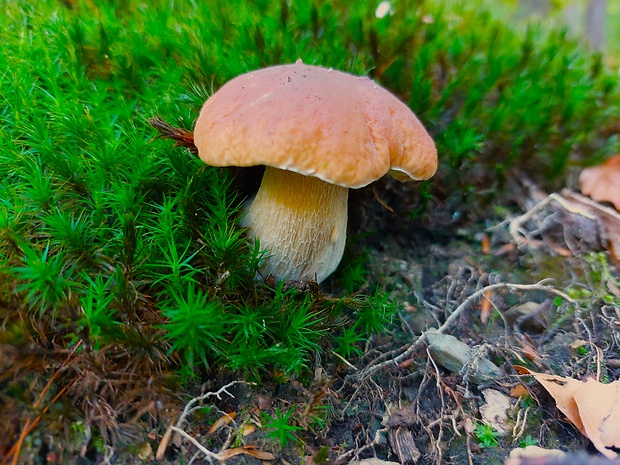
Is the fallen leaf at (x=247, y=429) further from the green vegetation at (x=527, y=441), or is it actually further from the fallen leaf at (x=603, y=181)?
the fallen leaf at (x=603, y=181)

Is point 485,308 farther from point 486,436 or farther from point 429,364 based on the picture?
point 486,436

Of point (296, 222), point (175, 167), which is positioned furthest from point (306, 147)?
point (175, 167)

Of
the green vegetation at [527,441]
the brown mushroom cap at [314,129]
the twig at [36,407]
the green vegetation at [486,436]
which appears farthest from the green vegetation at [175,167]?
the green vegetation at [527,441]

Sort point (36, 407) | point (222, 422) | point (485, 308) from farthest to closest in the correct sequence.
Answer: point (485, 308) < point (222, 422) < point (36, 407)

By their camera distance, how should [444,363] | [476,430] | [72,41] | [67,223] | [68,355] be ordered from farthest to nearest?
[72,41] → [444,363] → [476,430] → [67,223] → [68,355]

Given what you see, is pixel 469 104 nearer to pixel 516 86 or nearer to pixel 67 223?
pixel 516 86

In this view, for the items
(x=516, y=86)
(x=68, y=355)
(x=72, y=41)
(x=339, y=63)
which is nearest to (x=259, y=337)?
(x=68, y=355)
